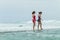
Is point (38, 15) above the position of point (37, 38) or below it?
above

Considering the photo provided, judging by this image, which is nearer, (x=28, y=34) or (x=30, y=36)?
(x=30, y=36)

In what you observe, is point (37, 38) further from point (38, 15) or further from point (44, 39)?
point (38, 15)

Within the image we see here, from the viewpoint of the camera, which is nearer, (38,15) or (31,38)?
(31,38)

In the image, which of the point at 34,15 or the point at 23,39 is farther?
the point at 34,15

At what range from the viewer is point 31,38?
16.8m

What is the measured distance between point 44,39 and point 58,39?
0.90 metres

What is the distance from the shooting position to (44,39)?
53.5ft

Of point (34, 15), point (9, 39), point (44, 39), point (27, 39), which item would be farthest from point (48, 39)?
point (34, 15)

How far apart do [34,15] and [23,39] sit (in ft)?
17.6

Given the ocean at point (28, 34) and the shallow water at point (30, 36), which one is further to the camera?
the ocean at point (28, 34)

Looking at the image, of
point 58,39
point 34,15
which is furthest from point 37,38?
point 34,15

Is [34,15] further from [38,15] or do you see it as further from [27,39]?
[27,39]

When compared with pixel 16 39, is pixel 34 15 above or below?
above

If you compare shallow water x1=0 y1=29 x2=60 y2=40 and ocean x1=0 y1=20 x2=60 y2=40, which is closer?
shallow water x1=0 y1=29 x2=60 y2=40
